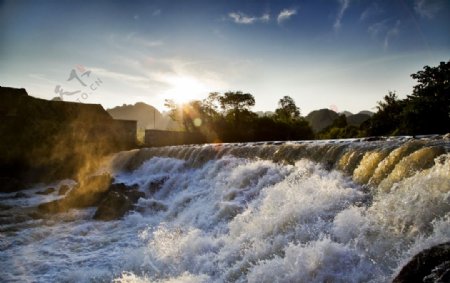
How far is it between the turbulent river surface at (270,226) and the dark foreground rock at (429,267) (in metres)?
1.15

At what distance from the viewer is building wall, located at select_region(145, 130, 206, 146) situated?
37.4 m

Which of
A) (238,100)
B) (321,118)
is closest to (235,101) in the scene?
(238,100)

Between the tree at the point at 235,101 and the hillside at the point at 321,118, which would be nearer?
the tree at the point at 235,101

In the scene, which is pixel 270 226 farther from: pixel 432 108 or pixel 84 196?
pixel 432 108

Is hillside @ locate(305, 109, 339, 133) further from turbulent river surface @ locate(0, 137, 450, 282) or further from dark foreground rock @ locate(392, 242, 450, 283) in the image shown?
dark foreground rock @ locate(392, 242, 450, 283)

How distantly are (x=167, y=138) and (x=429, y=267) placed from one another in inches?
1420

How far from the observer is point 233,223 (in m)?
8.29

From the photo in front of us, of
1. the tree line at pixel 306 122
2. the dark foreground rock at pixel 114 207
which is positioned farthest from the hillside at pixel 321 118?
the dark foreground rock at pixel 114 207

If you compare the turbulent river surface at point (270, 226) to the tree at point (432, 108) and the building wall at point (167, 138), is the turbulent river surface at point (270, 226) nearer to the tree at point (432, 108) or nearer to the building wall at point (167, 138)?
the tree at point (432, 108)

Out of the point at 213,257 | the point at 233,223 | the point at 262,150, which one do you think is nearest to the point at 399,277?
the point at 213,257

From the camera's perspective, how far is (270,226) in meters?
7.06

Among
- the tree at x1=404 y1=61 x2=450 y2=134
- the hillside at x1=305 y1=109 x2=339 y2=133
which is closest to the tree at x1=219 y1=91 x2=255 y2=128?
the tree at x1=404 y1=61 x2=450 y2=134

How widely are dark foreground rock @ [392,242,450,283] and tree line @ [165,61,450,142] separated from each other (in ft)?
65.7

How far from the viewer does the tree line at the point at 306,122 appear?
21.2m
